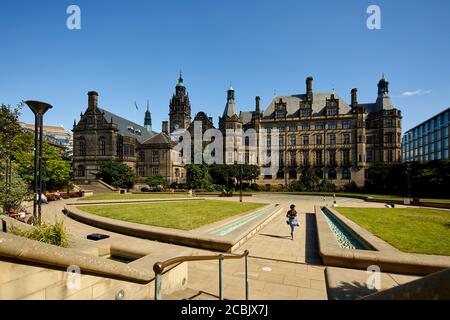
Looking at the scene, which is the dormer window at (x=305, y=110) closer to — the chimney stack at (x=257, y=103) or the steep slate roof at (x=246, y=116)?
the chimney stack at (x=257, y=103)

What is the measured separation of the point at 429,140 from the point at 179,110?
79242 millimetres

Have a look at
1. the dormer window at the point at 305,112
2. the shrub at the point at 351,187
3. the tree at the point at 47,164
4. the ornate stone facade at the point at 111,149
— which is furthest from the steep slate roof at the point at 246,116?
the tree at the point at 47,164

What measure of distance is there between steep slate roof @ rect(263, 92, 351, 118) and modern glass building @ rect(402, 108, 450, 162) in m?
26.4

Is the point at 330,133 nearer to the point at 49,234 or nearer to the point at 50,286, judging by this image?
the point at 49,234

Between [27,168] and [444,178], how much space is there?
59669 mm

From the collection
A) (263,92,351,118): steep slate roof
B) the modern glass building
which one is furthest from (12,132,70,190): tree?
the modern glass building

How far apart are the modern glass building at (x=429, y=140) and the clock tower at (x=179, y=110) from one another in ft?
231

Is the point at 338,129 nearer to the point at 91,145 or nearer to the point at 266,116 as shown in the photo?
the point at 266,116

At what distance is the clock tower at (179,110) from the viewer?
76.1 meters

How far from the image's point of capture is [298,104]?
6012cm

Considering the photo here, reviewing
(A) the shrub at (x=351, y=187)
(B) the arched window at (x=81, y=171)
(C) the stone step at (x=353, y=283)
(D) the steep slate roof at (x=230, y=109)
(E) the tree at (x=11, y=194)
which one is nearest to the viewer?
(C) the stone step at (x=353, y=283)

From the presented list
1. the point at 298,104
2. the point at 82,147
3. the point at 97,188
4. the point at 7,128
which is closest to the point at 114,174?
the point at 97,188
